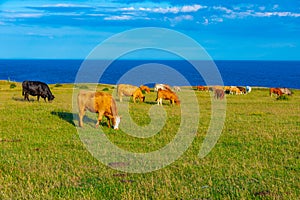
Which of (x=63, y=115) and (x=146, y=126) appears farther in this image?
(x=63, y=115)

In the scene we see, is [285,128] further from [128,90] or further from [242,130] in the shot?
[128,90]

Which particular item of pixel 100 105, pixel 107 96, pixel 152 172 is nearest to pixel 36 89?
pixel 107 96

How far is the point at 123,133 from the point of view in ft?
55.2

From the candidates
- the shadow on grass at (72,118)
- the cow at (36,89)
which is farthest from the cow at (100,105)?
the cow at (36,89)

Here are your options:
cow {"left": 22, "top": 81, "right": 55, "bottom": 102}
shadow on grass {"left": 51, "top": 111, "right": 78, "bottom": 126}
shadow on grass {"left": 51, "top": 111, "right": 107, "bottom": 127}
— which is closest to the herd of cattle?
cow {"left": 22, "top": 81, "right": 55, "bottom": 102}

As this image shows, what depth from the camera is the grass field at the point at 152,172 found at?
9.26 metres

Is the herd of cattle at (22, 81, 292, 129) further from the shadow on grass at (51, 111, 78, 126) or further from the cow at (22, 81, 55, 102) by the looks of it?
the shadow on grass at (51, 111, 78, 126)

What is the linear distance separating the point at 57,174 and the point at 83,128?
7165mm

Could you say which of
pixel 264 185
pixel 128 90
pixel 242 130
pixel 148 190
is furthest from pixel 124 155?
pixel 128 90

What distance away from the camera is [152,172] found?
11.0 metres

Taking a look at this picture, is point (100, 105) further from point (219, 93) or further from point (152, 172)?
point (219, 93)

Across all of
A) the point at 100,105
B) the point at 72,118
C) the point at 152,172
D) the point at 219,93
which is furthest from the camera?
the point at 219,93

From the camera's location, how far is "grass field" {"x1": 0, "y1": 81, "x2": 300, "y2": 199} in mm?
9258

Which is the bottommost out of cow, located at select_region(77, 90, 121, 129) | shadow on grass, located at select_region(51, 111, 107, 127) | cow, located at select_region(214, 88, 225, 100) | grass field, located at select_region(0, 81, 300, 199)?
grass field, located at select_region(0, 81, 300, 199)
